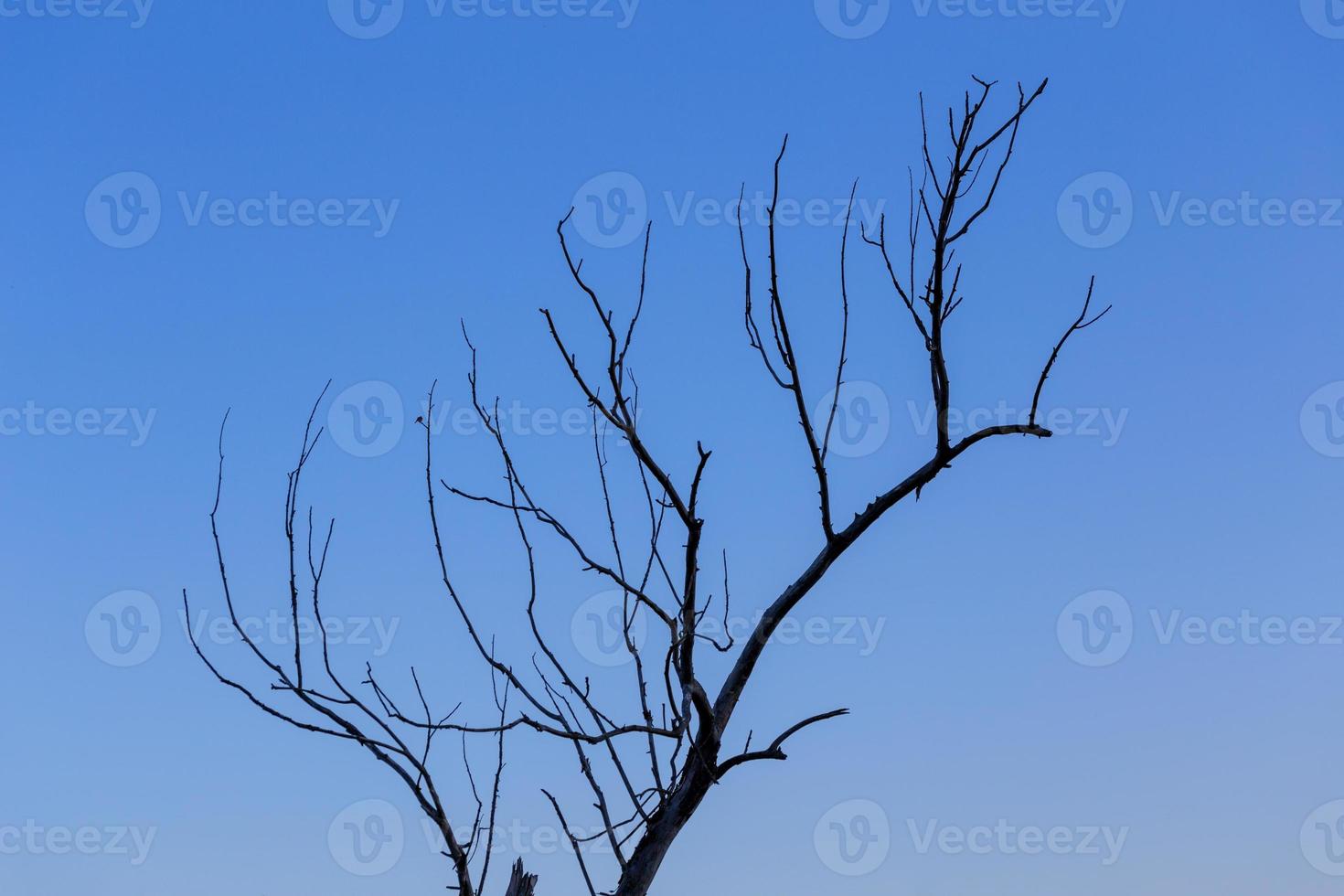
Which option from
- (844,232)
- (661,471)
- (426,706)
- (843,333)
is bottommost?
(426,706)

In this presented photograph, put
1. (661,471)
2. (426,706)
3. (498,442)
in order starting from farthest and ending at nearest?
(426,706), (498,442), (661,471)

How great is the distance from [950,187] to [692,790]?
4.97 feet

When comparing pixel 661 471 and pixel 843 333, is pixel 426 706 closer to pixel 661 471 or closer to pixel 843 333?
pixel 661 471

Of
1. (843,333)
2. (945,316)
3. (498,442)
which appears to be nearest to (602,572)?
(498,442)

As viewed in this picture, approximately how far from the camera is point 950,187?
107 inches

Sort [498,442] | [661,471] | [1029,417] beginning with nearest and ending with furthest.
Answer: [661,471], [1029,417], [498,442]

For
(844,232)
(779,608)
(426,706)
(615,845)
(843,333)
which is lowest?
(615,845)

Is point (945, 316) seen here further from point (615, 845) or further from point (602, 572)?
point (615, 845)

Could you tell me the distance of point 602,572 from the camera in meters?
2.63

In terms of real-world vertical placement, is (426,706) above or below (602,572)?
below

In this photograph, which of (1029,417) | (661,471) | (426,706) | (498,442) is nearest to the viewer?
(661,471)

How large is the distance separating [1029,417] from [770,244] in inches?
28.6

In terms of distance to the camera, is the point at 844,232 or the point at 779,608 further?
the point at 844,232

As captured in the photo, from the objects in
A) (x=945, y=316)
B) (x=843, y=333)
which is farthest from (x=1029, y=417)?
(x=843, y=333)
